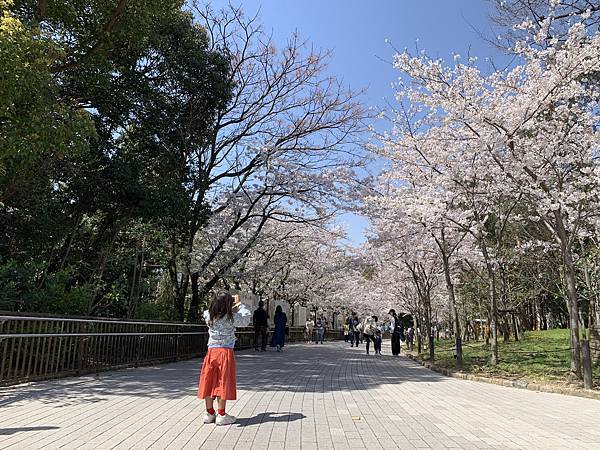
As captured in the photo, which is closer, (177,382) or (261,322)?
(177,382)

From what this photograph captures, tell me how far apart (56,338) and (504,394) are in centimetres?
776

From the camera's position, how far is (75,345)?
8.26m

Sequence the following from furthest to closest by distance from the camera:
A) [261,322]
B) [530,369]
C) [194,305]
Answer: [261,322] < [194,305] < [530,369]

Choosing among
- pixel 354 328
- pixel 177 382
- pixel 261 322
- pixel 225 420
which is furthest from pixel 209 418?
pixel 354 328

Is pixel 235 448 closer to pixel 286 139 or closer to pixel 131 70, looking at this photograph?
pixel 131 70

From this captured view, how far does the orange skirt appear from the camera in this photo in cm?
502

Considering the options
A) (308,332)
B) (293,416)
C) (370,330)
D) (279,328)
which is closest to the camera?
(293,416)

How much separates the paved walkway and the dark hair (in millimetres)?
1172

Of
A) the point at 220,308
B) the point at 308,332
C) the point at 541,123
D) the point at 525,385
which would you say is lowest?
the point at 525,385

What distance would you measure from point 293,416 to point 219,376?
45.2 inches

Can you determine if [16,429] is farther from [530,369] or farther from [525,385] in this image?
[530,369]

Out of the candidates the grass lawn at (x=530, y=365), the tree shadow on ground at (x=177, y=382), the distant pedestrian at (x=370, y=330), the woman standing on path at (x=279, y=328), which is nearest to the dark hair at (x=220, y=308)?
the tree shadow on ground at (x=177, y=382)

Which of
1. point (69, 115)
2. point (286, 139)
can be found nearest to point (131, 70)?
point (69, 115)

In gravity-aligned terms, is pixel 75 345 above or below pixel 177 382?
above
